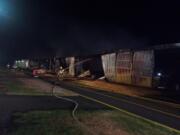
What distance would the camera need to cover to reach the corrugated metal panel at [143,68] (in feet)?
101

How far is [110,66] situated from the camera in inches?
1630

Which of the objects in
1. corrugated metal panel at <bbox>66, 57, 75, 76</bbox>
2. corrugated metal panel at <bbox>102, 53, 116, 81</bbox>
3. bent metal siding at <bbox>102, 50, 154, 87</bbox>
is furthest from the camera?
corrugated metal panel at <bbox>66, 57, 75, 76</bbox>

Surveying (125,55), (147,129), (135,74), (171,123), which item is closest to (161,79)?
(135,74)

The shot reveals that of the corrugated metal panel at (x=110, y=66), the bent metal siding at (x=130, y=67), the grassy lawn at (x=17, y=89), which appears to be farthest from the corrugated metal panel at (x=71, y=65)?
the grassy lawn at (x=17, y=89)

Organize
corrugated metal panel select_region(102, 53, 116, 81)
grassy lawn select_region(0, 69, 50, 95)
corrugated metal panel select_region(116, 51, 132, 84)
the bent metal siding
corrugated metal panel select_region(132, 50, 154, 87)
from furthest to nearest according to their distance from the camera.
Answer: corrugated metal panel select_region(102, 53, 116, 81) → corrugated metal panel select_region(116, 51, 132, 84) → the bent metal siding → corrugated metal panel select_region(132, 50, 154, 87) → grassy lawn select_region(0, 69, 50, 95)

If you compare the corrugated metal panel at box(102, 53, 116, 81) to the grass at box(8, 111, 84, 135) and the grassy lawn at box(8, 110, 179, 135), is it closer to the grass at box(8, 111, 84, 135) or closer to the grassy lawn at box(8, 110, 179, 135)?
the grassy lawn at box(8, 110, 179, 135)

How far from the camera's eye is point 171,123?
14.3m

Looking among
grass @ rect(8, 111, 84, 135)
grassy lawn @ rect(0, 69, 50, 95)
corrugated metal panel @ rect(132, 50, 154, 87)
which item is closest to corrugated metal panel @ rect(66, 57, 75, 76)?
grassy lawn @ rect(0, 69, 50, 95)

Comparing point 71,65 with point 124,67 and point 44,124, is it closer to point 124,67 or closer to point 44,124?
point 124,67

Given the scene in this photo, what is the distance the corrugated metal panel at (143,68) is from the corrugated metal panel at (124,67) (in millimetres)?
1074

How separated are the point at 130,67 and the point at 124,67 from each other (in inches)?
67.6

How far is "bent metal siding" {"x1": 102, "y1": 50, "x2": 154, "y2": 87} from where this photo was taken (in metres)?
31.3

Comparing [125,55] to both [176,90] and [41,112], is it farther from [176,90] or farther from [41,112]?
[41,112]

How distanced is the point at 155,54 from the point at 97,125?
62.0 ft
